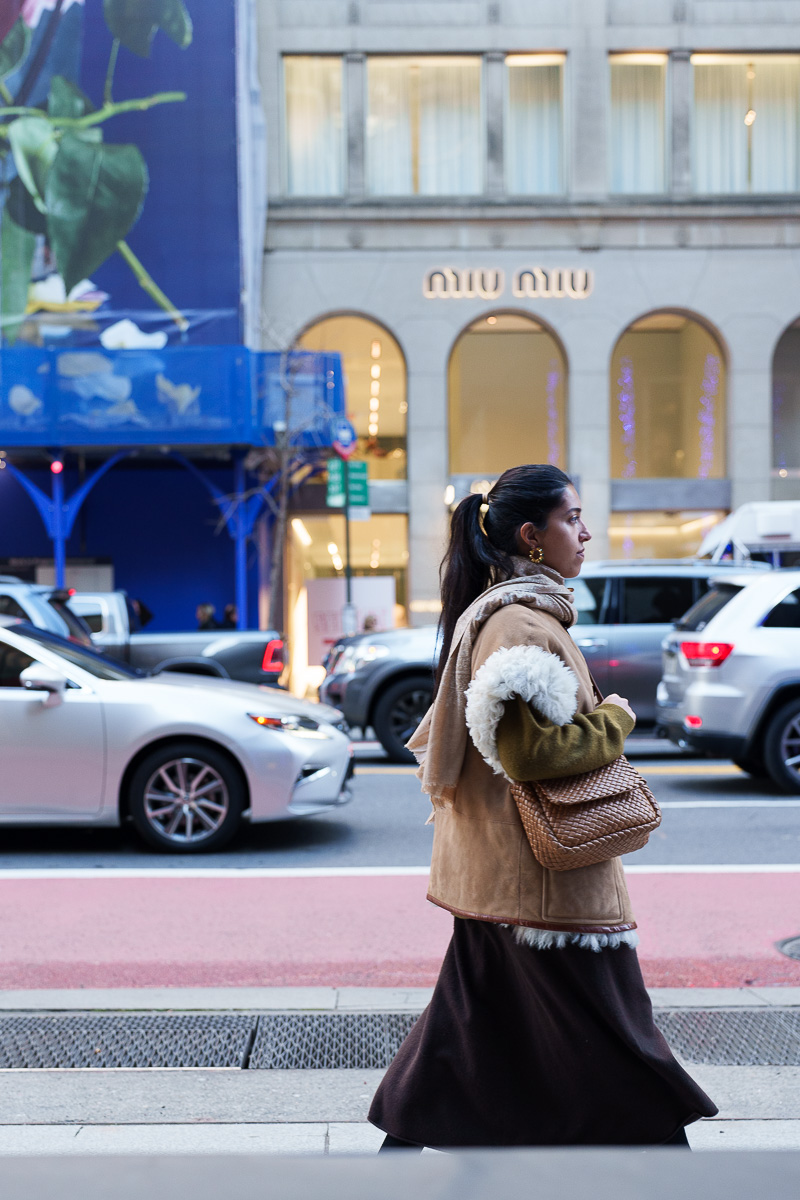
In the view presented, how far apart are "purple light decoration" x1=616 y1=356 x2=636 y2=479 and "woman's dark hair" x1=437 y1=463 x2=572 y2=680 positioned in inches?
828

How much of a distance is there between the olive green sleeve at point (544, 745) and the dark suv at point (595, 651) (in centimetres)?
859

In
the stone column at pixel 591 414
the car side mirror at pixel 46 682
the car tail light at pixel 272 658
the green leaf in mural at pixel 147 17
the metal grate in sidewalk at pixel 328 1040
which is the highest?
the green leaf in mural at pixel 147 17

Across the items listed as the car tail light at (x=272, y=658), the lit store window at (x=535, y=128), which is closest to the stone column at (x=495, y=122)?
the lit store window at (x=535, y=128)

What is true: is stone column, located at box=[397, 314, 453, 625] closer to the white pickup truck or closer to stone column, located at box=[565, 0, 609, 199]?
stone column, located at box=[565, 0, 609, 199]

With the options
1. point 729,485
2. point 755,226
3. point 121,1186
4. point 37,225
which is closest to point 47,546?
point 37,225

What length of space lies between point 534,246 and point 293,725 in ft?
56.0

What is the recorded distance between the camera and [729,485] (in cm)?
2306

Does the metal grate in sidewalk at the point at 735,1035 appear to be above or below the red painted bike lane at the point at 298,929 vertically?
above

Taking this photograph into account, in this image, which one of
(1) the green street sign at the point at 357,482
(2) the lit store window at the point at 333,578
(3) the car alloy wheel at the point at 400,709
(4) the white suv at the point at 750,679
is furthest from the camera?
(2) the lit store window at the point at 333,578

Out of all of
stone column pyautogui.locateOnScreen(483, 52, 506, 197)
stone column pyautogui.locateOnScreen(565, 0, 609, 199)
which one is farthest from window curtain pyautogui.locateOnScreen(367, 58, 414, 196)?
stone column pyautogui.locateOnScreen(565, 0, 609, 199)

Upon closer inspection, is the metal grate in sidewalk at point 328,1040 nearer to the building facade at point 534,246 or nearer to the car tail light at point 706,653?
the car tail light at point 706,653

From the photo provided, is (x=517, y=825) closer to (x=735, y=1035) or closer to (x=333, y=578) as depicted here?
(x=735, y=1035)

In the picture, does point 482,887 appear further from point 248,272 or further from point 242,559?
point 248,272

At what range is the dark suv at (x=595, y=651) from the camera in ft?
37.5
